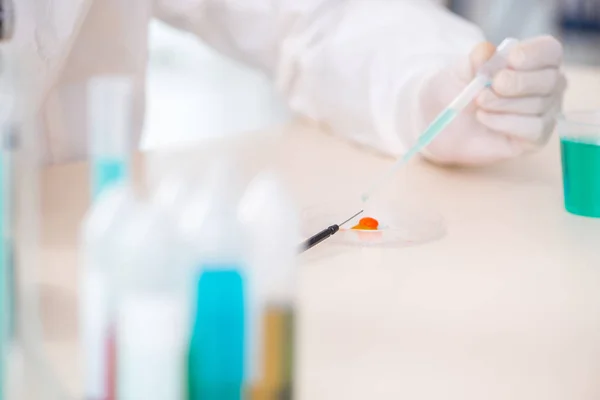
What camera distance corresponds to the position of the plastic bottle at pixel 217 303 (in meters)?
0.41

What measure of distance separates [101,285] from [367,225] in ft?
1.74

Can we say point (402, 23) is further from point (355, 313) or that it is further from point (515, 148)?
point (355, 313)

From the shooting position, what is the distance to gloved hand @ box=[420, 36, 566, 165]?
40.4 inches

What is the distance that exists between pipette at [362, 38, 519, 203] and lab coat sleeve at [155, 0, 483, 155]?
13 cm

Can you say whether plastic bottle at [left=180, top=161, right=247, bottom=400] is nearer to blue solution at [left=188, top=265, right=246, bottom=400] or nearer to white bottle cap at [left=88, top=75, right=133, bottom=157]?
blue solution at [left=188, top=265, right=246, bottom=400]

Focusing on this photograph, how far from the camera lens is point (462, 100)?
0.98 metres

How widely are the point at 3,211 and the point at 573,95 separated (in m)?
1.45

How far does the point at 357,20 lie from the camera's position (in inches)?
54.8

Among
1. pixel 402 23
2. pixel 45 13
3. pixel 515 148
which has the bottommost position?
pixel 515 148

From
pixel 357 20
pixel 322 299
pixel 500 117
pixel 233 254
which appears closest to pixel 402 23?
Answer: pixel 357 20

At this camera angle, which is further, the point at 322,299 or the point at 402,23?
the point at 402,23

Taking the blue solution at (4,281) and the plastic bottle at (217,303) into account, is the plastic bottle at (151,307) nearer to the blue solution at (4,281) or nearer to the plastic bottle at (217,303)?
the plastic bottle at (217,303)

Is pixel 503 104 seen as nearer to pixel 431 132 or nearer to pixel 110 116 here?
pixel 431 132

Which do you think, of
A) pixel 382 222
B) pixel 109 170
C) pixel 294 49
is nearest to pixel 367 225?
pixel 382 222
